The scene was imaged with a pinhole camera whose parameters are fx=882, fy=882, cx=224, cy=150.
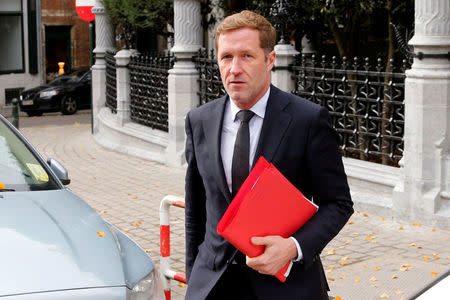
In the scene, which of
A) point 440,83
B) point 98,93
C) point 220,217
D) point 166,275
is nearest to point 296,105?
point 220,217

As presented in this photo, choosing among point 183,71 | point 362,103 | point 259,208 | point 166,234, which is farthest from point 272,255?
point 183,71

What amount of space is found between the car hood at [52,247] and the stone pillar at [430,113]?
16.5 ft

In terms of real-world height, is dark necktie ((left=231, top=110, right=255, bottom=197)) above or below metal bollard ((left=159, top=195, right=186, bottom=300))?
above

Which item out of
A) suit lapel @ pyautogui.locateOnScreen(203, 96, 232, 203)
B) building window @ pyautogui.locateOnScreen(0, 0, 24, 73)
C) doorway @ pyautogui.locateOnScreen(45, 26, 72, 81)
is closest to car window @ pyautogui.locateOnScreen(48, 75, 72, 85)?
building window @ pyautogui.locateOnScreen(0, 0, 24, 73)

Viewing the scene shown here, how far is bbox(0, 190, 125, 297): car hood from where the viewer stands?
4.27 meters

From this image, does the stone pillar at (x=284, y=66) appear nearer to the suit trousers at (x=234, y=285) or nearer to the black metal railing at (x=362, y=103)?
the black metal railing at (x=362, y=103)

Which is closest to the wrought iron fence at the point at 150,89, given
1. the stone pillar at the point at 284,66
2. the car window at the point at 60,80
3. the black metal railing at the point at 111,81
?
Answer: the black metal railing at the point at 111,81

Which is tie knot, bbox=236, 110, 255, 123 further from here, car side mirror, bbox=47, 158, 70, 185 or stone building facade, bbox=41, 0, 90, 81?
stone building facade, bbox=41, 0, 90, 81

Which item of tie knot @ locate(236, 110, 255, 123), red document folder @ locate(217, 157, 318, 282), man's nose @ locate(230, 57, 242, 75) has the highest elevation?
man's nose @ locate(230, 57, 242, 75)

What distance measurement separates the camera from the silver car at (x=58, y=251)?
4242 mm

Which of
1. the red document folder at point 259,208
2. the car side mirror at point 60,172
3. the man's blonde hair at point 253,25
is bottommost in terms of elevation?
the car side mirror at point 60,172

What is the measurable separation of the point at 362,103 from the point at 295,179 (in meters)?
7.83

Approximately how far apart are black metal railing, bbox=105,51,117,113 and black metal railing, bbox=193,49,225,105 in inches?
172

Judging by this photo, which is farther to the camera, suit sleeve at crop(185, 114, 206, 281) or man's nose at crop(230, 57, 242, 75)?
suit sleeve at crop(185, 114, 206, 281)
